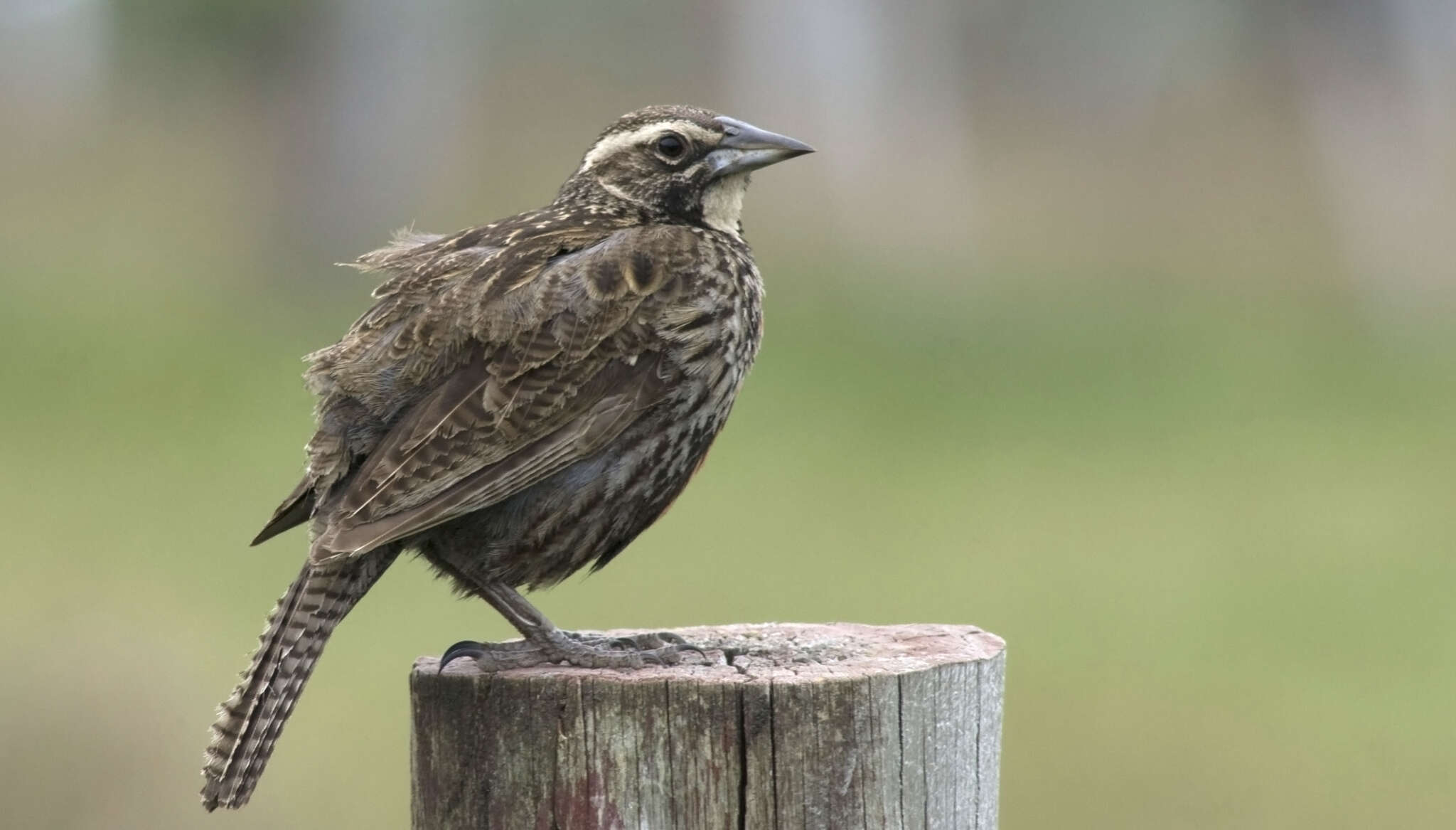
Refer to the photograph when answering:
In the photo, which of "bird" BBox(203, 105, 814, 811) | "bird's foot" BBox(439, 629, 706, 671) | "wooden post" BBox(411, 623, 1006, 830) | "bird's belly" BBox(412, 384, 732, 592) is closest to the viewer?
"wooden post" BBox(411, 623, 1006, 830)

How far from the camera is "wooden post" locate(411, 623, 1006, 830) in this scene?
149 inches

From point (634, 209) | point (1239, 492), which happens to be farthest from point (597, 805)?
point (1239, 492)

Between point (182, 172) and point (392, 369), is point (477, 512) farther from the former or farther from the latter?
point (182, 172)

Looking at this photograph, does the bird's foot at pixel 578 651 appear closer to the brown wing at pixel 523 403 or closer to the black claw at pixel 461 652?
the black claw at pixel 461 652

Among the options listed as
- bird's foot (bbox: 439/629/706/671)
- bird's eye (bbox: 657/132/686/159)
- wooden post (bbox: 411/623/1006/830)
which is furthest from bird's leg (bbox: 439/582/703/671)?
bird's eye (bbox: 657/132/686/159)

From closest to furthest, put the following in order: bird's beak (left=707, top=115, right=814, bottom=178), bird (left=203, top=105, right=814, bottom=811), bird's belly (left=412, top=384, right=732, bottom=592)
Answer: bird (left=203, top=105, right=814, bottom=811)
bird's belly (left=412, top=384, right=732, bottom=592)
bird's beak (left=707, top=115, right=814, bottom=178)

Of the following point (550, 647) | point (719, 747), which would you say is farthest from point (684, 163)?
point (719, 747)

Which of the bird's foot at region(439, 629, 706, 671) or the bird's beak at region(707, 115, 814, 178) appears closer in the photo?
the bird's foot at region(439, 629, 706, 671)

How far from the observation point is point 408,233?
5410 mm

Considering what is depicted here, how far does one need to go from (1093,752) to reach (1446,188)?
46.0 feet

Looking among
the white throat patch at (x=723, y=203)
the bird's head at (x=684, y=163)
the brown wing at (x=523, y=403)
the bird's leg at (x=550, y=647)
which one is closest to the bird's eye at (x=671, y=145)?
the bird's head at (x=684, y=163)

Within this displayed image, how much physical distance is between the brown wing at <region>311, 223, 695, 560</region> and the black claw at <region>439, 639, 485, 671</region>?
278 mm

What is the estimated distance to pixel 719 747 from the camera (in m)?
3.79

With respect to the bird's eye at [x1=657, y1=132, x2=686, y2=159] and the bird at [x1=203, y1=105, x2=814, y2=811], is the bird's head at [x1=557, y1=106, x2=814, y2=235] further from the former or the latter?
the bird at [x1=203, y1=105, x2=814, y2=811]
